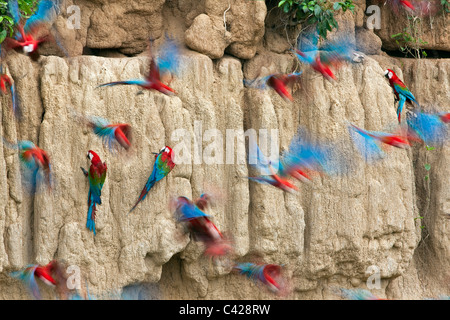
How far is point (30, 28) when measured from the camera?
6.29 m

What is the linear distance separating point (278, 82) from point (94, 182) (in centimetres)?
188

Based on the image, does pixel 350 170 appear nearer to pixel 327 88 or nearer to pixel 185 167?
pixel 327 88

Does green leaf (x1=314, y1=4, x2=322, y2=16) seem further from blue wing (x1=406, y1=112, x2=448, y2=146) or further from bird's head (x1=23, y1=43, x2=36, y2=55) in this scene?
bird's head (x1=23, y1=43, x2=36, y2=55)

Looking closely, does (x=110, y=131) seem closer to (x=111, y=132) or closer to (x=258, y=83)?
(x=111, y=132)

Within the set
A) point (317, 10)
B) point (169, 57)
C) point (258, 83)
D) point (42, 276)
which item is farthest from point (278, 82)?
point (42, 276)

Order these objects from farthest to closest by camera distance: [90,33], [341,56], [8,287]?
1. [341,56]
2. [90,33]
3. [8,287]

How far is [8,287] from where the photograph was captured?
20.4ft

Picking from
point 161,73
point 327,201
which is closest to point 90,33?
point 161,73

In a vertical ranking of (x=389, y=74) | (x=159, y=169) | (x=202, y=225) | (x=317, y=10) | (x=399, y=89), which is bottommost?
(x=202, y=225)

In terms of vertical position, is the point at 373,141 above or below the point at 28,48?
below

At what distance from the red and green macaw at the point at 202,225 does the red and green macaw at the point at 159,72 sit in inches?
36.3

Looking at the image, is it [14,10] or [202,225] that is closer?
[14,10]

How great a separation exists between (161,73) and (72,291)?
6.25 ft

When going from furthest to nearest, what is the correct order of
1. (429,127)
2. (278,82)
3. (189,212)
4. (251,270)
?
(429,127)
(278,82)
(251,270)
(189,212)
